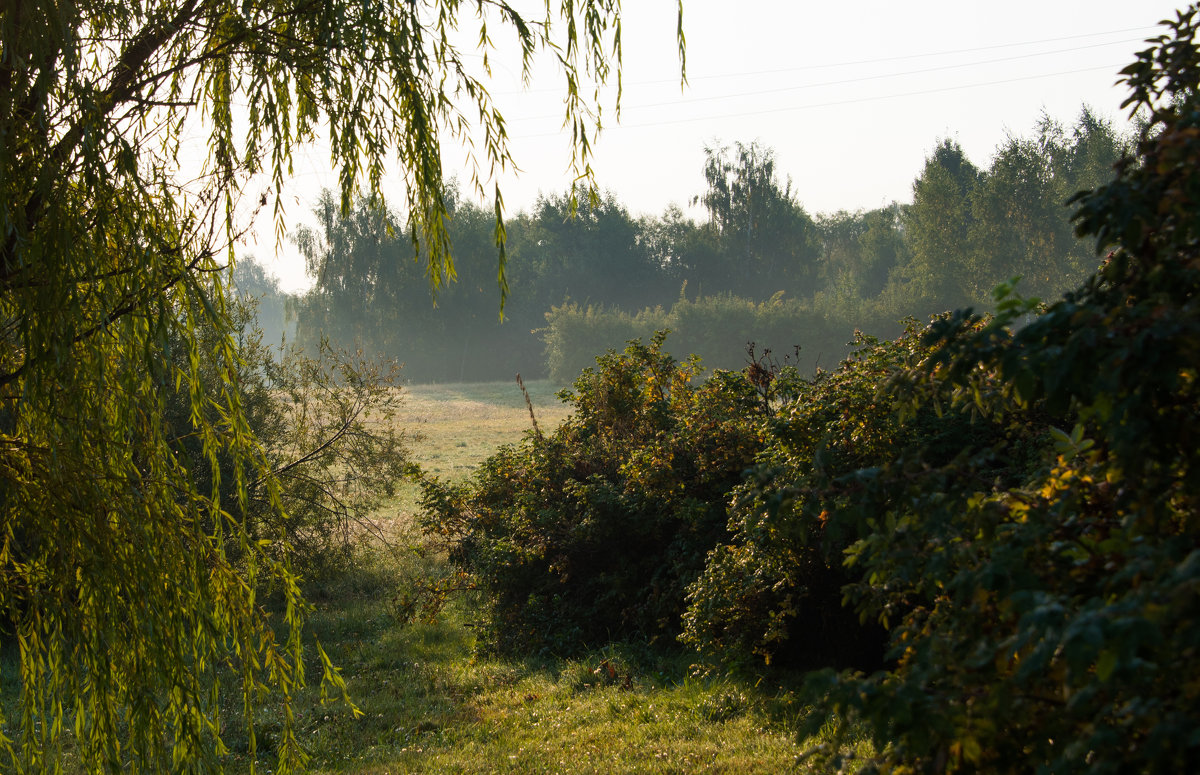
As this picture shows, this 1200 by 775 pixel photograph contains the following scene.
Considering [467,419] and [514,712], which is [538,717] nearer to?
[514,712]

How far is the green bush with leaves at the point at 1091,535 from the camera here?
1.39 meters

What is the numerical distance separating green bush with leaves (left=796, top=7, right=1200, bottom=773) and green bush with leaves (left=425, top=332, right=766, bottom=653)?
5.53m

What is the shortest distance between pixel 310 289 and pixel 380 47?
4980 cm

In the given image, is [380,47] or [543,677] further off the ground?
[380,47]

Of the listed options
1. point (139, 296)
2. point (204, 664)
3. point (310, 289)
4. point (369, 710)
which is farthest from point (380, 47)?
point (310, 289)

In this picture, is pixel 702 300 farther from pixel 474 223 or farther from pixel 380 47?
pixel 380 47

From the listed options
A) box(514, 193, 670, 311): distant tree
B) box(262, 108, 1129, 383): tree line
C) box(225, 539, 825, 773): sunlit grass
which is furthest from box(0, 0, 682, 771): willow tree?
box(514, 193, 670, 311): distant tree

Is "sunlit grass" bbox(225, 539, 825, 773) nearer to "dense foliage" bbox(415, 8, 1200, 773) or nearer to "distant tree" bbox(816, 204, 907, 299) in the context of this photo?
"dense foliage" bbox(415, 8, 1200, 773)

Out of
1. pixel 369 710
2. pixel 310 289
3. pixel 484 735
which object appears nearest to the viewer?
pixel 484 735

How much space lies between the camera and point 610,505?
8781mm

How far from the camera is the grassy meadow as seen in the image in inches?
236

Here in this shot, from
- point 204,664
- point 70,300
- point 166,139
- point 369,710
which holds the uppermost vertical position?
point 166,139

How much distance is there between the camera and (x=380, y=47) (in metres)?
3.56

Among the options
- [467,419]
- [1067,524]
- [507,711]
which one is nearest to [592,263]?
[467,419]
